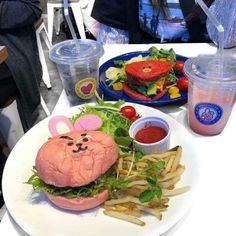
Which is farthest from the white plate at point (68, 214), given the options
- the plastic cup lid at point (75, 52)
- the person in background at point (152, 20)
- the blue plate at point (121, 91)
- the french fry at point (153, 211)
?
the person in background at point (152, 20)

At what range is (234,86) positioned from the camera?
0.77 meters

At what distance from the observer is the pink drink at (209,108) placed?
31.9 inches

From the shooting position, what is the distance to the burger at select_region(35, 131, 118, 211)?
625mm

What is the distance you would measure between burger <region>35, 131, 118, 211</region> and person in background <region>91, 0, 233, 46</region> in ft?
3.35

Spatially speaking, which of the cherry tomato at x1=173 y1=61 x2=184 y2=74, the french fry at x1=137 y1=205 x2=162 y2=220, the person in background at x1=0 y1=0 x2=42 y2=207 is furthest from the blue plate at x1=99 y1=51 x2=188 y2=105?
the person in background at x1=0 y1=0 x2=42 y2=207

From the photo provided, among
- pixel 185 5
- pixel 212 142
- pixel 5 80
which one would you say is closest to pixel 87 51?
pixel 212 142

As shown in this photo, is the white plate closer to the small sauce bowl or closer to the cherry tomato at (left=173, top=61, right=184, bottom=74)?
the small sauce bowl

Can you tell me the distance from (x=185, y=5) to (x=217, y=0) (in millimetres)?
290

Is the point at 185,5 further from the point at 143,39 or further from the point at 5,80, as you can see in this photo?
the point at 5,80

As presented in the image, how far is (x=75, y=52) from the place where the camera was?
96 centimetres

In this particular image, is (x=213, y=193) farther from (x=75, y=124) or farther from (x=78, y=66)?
(x=78, y=66)

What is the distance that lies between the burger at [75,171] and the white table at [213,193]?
14 centimetres

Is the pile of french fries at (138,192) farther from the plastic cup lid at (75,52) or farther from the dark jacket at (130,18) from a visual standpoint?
the dark jacket at (130,18)

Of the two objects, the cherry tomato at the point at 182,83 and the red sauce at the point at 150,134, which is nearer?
the red sauce at the point at 150,134
